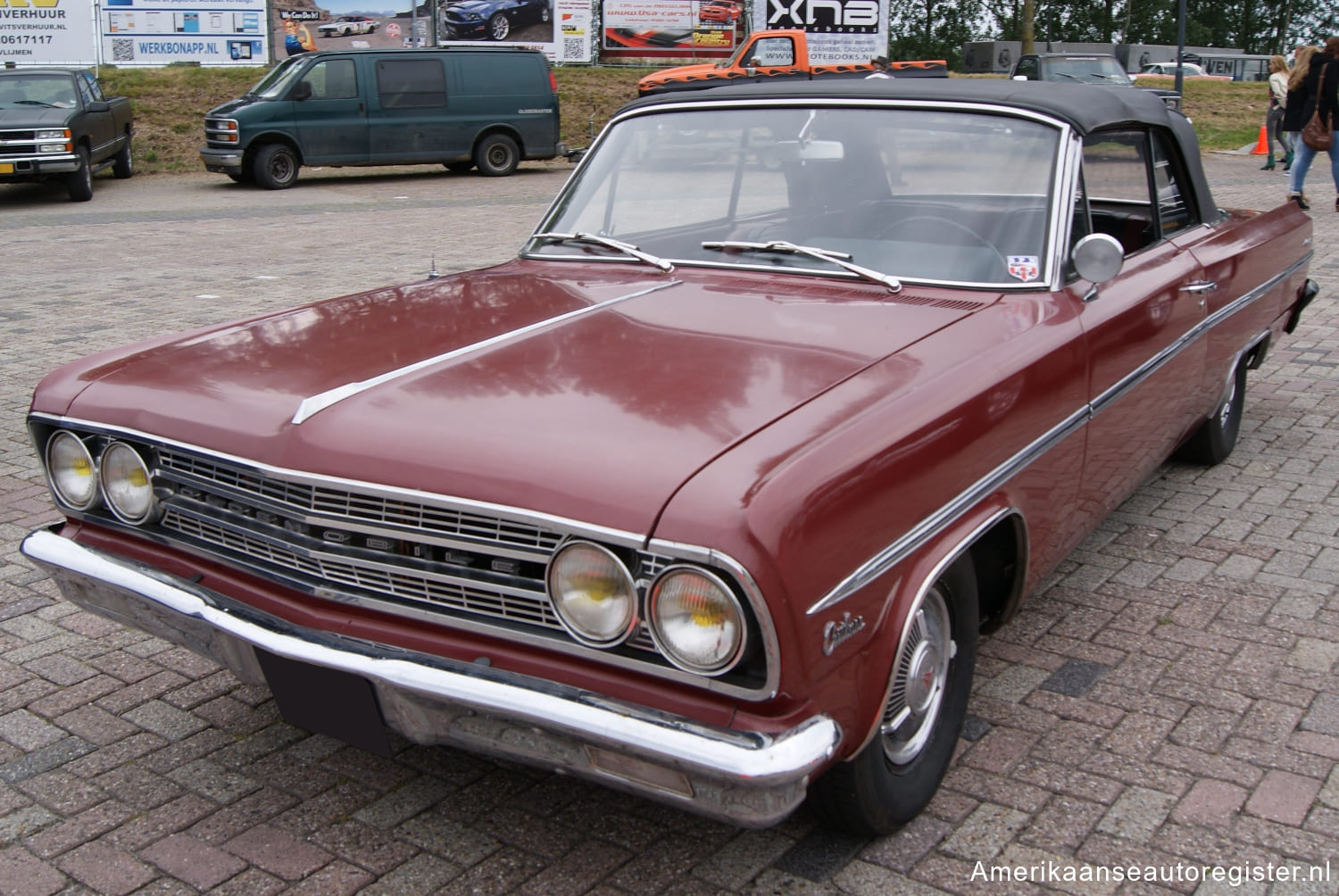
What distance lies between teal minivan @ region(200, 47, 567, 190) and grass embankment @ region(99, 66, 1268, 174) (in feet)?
4.06

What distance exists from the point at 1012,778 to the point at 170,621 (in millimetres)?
2028

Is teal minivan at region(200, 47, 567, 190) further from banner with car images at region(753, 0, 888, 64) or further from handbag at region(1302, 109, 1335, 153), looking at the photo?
banner with car images at region(753, 0, 888, 64)

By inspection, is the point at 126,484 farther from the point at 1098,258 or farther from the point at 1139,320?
the point at 1139,320

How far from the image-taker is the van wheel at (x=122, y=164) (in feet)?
59.8

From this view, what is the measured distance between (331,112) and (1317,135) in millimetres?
12426

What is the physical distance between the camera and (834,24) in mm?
29906

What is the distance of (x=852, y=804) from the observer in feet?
8.47

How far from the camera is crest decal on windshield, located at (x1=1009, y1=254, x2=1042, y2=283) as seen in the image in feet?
11.0

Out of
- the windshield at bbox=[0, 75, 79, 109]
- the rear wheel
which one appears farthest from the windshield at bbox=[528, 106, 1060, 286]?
the windshield at bbox=[0, 75, 79, 109]

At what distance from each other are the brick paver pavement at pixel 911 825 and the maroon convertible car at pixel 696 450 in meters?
0.29

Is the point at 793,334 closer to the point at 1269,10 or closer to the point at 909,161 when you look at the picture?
the point at 909,161

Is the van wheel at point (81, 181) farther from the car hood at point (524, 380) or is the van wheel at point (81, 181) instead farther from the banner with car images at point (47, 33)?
the car hood at point (524, 380)

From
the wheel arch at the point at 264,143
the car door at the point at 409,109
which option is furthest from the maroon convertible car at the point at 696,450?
the car door at the point at 409,109

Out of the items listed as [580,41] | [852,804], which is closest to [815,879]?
[852,804]
